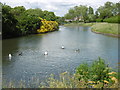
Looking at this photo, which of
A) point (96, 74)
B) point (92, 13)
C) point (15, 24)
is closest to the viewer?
point (96, 74)

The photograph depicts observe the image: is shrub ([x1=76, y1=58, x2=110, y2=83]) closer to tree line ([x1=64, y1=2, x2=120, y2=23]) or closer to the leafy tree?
the leafy tree

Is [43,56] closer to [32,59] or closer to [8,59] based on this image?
[32,59]

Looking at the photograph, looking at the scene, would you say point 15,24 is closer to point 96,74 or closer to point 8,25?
point 8,25

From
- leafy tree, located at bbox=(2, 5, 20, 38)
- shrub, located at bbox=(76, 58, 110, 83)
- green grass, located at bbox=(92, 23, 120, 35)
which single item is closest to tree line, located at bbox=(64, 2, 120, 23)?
green grass, located at bbox=(92, 23, 120, 35)

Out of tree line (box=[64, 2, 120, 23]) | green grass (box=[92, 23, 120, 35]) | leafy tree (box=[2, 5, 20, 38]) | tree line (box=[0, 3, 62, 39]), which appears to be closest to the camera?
leafy tree (box=[2, 5, 20, 38])

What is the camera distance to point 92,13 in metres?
140

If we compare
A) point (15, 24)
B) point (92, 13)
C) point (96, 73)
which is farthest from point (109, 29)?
point (92, 13)

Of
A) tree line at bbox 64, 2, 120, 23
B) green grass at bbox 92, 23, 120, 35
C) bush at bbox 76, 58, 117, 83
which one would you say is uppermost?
tree line at bbox 64, 2, 120, 23

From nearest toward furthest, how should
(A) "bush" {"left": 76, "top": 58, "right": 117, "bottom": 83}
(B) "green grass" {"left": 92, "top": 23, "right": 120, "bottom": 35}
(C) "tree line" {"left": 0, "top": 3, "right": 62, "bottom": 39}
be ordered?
(A) "bush" {"left": 76, "top": 58, "right": 117, "bottom": 83} → (C) "tree line" {"left": 0, "top": 3, "right": 62, "bottom": 39} → (B) "green grass" {"left": 92, "top": 23, "right": 120, "bottom": 35}

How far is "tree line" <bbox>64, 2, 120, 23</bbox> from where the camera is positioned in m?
109

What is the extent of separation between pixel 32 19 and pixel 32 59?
3411cm

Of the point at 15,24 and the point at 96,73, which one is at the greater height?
the point at 15,24

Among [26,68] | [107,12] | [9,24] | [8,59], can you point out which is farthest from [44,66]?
[107,12]

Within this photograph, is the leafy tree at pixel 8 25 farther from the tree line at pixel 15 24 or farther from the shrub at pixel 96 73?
the shrub at pixel 96 73
